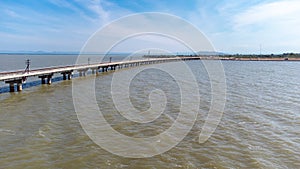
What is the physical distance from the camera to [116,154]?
7.22 metres

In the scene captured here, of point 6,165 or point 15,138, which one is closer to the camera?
point 6,165

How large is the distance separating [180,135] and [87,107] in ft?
21.9

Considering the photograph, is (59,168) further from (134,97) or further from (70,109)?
(134,97)

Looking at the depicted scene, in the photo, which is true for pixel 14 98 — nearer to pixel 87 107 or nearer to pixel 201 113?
pixel 87 107

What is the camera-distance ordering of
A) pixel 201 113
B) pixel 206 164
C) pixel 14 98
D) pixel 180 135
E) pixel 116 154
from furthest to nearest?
pixel 14 98 < pixel 201 113 < pixel 180 135 < pixel 116 154 < pixel 206 164

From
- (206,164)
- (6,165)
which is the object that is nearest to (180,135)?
(206,164)

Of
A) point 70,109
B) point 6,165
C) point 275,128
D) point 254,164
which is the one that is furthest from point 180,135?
point 70,109

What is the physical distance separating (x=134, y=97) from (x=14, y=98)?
9.01 m

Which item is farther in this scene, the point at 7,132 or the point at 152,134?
the point at 152,134

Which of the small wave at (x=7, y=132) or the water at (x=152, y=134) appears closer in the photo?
the water at (x=152, y=134)

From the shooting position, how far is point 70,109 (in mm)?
12906

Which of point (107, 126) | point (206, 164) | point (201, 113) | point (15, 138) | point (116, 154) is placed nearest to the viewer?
point (206, 164)

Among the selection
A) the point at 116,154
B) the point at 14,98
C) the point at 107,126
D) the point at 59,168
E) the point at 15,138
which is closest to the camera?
the point at 59,168

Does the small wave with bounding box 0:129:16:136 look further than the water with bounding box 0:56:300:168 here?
A: Yes
